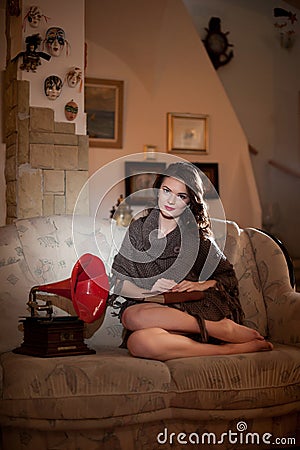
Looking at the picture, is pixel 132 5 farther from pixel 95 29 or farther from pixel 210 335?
pixel 210 335

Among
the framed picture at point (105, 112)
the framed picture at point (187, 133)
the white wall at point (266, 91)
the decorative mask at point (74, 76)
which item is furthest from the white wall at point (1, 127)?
the white wall at point (266, 91)

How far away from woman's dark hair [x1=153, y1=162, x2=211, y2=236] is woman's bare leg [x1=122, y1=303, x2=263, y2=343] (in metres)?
0.43

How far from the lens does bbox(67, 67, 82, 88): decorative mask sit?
464 centimetres

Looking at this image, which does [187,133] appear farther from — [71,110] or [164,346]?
[164,346]

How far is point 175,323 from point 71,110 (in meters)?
2.34

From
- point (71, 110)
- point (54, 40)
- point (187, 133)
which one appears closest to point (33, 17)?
point (54, 40)

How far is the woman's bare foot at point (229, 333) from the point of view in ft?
9.27

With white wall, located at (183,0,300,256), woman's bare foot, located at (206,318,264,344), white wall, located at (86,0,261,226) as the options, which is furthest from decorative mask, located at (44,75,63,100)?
white wall, located at (183,0,300,256)

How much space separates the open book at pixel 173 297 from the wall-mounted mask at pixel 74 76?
7.49ft

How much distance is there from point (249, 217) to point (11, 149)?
3212 millimetres

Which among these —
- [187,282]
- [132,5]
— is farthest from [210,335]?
[132,5]

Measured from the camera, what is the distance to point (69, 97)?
4711 mm

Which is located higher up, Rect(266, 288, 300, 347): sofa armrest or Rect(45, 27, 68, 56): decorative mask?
Rect(45, 27, 68, 56): decorative mask

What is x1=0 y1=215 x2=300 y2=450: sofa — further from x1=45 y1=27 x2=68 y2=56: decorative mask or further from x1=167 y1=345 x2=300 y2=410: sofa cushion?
x1=45 y1=27 x2=68 y2=56: decorative mask
